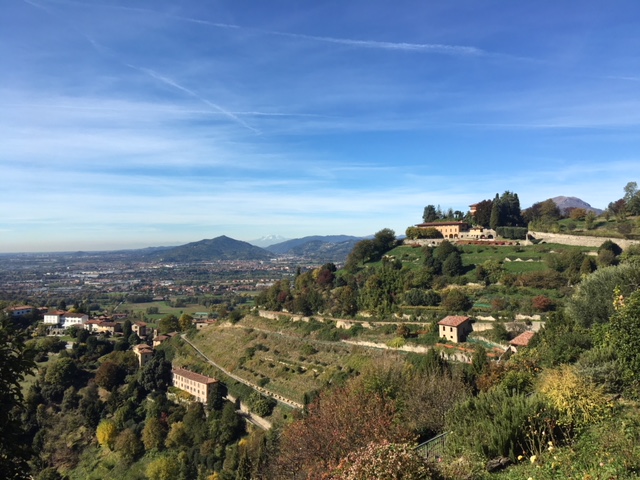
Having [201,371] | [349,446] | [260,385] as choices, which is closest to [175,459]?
[260,385]

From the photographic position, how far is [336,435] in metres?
9.66

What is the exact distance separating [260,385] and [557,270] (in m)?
23.8

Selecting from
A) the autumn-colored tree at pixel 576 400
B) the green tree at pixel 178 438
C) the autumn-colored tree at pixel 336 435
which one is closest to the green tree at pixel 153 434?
the green tree at pixel 178 438

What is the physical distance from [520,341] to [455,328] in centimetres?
446

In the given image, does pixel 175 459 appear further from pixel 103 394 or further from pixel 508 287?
pixel 508 287

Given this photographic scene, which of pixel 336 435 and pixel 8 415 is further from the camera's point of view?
pixel 336 435

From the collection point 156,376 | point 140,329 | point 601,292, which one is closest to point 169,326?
point 140,329

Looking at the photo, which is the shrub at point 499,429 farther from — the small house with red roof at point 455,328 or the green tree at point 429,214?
the green tree at point 429,214

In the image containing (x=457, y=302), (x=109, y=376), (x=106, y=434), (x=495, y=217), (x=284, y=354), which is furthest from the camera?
(x=495, y=217)

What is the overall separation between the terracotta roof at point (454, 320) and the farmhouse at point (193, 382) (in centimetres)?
1746

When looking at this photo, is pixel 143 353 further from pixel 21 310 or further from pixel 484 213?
pixel 484 213

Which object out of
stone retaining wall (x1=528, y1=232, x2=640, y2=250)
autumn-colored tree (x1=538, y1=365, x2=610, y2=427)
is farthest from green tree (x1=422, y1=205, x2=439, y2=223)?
autumn-colored tree (x1=538, y1=365, x2=610, y2=427)

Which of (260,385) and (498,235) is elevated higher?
(498,235)

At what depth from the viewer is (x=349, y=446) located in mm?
9438
